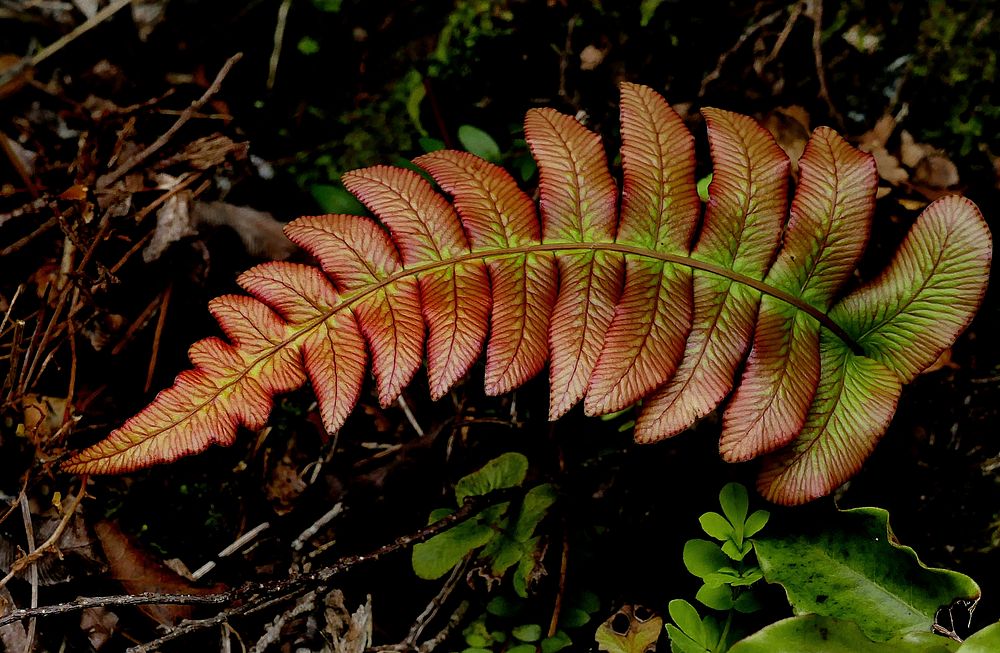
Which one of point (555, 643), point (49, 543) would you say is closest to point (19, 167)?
point (49, 543)

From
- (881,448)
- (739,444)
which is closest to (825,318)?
(739,444)

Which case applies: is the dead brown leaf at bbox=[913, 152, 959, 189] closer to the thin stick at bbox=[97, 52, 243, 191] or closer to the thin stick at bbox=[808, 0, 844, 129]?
the thin stick at bbox=[808, 0, 844, 129]

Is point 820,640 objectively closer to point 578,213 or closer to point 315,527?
point 578,213

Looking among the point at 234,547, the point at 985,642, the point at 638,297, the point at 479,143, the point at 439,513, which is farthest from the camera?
the point at 479,143

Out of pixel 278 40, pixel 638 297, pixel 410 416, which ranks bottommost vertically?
pixel 410 416

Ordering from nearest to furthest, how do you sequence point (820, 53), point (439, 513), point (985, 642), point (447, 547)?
point (985, 642), point (447, 547), point (439, 513), point (820, 53)

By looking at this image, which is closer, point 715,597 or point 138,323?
point 715,597
